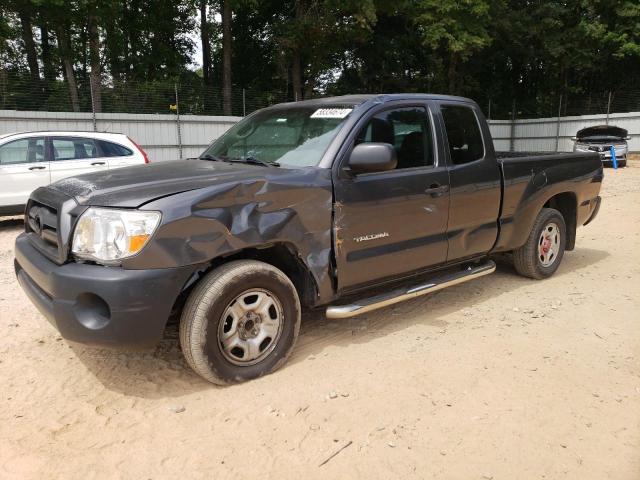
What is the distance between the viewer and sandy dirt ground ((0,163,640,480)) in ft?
8.51

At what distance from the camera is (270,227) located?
331 cm

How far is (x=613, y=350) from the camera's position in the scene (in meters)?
3.86

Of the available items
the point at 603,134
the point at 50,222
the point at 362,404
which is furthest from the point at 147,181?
the point at 603,134

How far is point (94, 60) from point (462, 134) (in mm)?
18265

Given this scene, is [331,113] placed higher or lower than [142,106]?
lower

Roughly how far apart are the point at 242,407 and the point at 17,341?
2083 mm

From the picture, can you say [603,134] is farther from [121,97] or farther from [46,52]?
[46,52]

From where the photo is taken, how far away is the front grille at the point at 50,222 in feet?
9.98

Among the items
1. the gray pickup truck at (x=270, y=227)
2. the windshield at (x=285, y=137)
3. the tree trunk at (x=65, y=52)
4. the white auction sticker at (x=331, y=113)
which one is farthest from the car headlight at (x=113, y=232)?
the tree trunk at (x=65, y=52)

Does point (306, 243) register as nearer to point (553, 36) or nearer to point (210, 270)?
point (210, 270)

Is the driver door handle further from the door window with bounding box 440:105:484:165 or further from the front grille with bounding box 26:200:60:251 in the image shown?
the front grille with bounding box 26:200:60:251

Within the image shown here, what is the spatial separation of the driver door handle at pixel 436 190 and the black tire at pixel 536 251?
5.31 feet

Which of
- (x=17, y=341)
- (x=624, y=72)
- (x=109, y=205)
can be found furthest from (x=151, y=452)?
(x=624, y=72)

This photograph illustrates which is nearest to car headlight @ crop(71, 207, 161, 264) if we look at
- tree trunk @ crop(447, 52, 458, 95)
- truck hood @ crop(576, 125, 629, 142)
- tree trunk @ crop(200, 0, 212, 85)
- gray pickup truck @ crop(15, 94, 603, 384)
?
gray pickup truck @ crop(15, 94, 603, 384)
